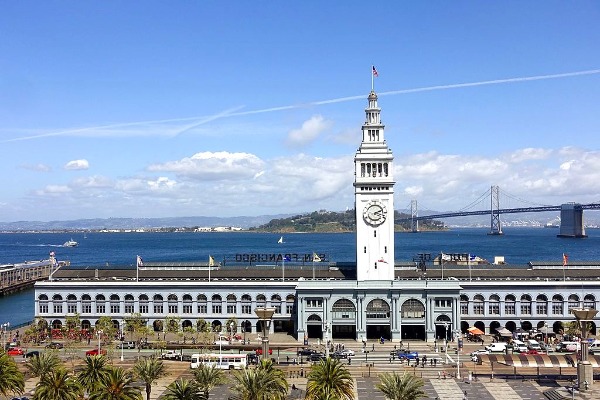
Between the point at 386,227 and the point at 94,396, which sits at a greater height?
the point at 386,227

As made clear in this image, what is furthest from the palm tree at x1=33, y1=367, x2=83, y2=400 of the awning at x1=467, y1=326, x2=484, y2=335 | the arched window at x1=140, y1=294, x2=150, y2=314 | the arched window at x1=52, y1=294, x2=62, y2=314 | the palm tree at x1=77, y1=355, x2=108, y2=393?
the awning at x1=467, y1=326, x2=484, y2=335

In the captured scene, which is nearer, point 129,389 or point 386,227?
point 129,389

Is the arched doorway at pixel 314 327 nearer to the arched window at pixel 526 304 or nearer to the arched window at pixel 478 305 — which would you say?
the arched window at pixel 478 305

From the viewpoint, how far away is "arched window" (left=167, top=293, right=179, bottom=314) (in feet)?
309

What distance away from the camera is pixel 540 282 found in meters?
91.7

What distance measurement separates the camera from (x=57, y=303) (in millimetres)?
95000

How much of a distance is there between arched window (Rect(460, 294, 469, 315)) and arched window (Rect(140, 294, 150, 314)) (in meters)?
42.9

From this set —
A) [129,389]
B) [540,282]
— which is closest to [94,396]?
[129,389]

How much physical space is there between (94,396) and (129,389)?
7.85 ft

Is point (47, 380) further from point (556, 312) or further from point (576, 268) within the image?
point (576, 268)

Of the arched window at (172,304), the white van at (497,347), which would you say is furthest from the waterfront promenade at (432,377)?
the arched window at (172,304)

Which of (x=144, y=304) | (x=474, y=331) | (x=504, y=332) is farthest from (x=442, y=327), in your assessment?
(x=144, y=304)

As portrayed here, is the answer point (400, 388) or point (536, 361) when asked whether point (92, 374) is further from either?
point (536, 361)

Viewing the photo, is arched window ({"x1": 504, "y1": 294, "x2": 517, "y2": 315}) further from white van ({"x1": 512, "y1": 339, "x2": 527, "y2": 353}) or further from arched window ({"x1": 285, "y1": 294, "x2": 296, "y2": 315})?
arched window ({"x1": 285, "y1": 294, "x2": 296, "y2": 315})
